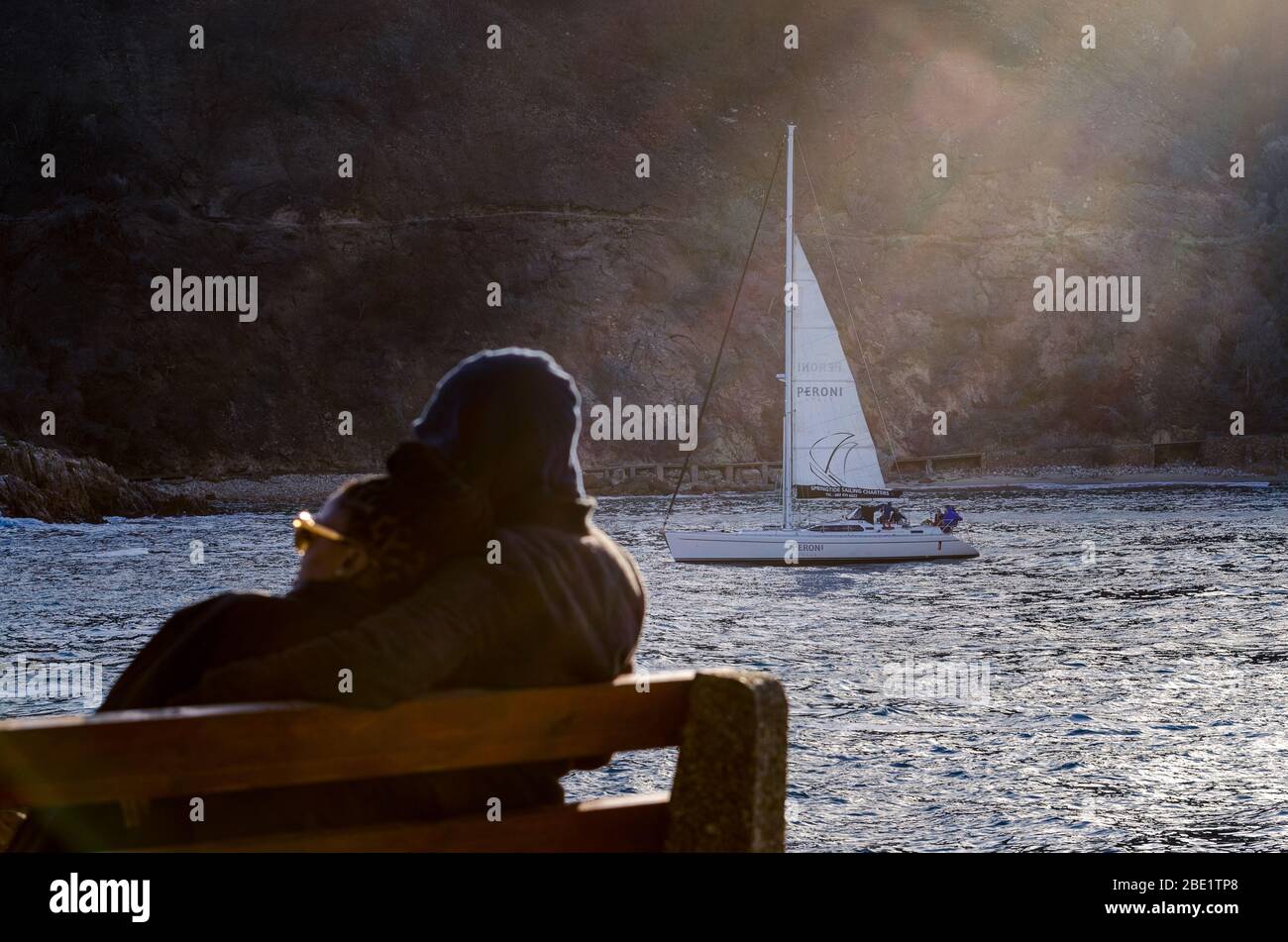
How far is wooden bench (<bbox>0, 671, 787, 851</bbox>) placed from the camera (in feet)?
7.31

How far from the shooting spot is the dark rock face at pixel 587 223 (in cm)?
7056

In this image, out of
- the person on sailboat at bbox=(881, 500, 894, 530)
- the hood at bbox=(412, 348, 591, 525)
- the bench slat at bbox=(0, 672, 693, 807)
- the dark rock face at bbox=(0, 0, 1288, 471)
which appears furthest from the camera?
the dark rock face at bbox=(0, 0, 1288, 471)

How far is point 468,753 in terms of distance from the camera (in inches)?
102

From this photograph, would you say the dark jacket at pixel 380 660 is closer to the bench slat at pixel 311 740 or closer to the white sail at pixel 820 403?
the bench slat at pixel 311 740

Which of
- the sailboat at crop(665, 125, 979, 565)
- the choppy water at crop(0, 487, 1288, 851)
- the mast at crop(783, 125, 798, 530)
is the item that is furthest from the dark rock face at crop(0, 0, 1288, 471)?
the mast at crop(783, 125, 798, 530)

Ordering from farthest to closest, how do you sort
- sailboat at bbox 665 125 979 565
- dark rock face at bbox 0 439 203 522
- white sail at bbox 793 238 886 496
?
dark rock face at bbox 0 439 203 522, white sail at bbox 793 238 886 496, sailboat at bbox 665 125 979 565

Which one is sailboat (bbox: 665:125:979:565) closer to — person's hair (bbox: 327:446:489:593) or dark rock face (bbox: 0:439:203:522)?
dark rock face (bbox: 0:439:203:522)

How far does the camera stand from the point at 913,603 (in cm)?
2338

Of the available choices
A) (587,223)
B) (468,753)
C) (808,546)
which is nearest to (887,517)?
(808,546)

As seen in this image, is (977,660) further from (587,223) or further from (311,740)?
(587,223)

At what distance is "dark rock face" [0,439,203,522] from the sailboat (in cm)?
2501

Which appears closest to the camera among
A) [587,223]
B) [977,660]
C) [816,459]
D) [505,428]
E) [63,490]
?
[505,428]

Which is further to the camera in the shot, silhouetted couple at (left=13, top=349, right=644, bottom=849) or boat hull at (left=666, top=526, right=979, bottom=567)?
boat hull at (left=666, top=526, right=979, bottom=567)

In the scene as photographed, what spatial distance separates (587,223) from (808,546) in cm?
5064
